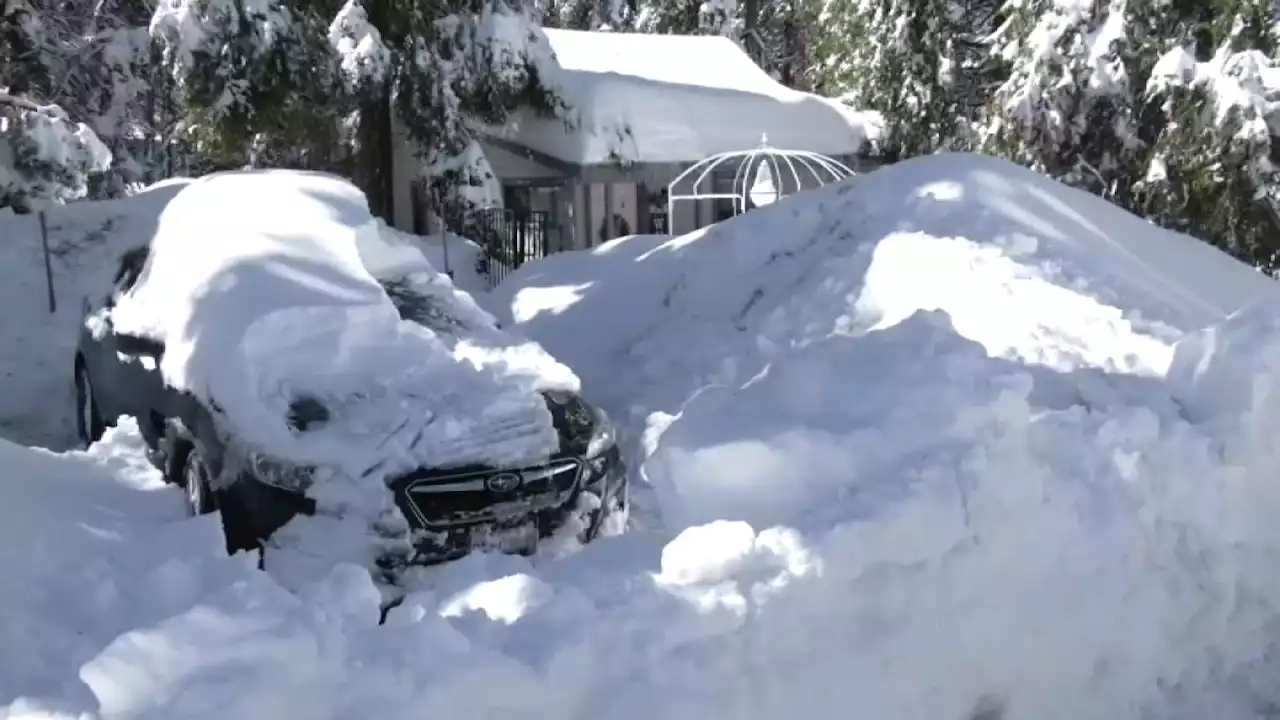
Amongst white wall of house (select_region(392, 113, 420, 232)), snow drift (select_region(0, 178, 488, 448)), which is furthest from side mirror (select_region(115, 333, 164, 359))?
white wall of house (select_region(392, 113, 420, 232))

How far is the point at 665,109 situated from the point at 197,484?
45.1 ft

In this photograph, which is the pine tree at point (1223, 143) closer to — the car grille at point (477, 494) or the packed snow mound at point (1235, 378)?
the packed snow mound at point (1235, 378)

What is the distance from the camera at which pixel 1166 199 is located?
45.6ft

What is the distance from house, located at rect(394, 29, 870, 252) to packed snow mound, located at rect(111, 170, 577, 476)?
983 centimetres

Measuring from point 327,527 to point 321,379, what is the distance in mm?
833

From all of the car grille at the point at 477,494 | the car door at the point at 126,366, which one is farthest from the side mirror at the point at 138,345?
the car grille at the point at 477,494

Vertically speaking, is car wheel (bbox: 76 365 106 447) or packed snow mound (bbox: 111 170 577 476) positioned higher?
packed snow mound (bbox: 111 170 577 476)

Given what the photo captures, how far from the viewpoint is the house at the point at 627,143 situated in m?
17.4

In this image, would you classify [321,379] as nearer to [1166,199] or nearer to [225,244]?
[225,244]

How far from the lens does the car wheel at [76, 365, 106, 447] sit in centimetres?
747

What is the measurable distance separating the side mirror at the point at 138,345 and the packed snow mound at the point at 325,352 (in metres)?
0.06

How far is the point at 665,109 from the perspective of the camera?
1816 centimetres

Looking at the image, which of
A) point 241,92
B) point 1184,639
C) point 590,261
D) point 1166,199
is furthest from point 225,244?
point 1166,199

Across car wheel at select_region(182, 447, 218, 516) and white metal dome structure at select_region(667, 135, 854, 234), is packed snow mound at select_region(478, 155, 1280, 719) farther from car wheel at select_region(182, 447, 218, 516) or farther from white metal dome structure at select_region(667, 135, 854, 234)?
white metal dome structure at select_region(667, 135, 854, 234)
